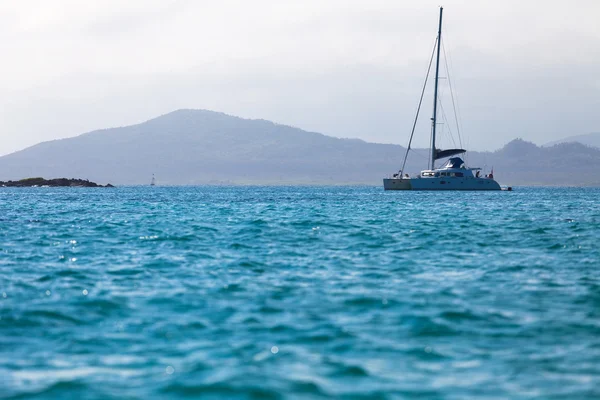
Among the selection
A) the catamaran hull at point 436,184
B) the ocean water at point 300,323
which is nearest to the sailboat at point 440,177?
the catamaran hull at point 436,184

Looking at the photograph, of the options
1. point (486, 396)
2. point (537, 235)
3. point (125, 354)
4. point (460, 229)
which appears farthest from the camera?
point (460, 229)

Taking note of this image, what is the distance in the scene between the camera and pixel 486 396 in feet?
25.4

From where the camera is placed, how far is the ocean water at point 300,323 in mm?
8180

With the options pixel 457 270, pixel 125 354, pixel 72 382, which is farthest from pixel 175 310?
pixel 457 270

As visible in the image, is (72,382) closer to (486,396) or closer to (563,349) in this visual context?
(486,396)

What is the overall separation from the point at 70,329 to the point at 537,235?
68.9ft

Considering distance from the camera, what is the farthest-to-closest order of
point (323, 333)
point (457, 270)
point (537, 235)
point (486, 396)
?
Answer: point (537, 235) < point (457, 270) < point (323, 333) < point (486, 396)

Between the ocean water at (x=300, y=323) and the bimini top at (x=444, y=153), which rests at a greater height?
the bimini top at (x=444, y=153)

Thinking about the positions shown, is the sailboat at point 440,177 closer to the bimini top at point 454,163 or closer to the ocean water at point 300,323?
the bimini top at point 454,163

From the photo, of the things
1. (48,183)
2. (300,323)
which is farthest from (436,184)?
(48,183)

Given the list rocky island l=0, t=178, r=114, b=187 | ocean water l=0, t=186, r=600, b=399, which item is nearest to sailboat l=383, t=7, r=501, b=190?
ocean water l=0, t=186, r=600, b=399

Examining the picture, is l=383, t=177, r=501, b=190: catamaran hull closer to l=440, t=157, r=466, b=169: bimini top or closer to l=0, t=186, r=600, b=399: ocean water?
l=440, t=157, r=466, b=169: bimini top

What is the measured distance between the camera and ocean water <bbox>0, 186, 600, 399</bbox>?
8.18m

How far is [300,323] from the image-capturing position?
11023 millimetres
